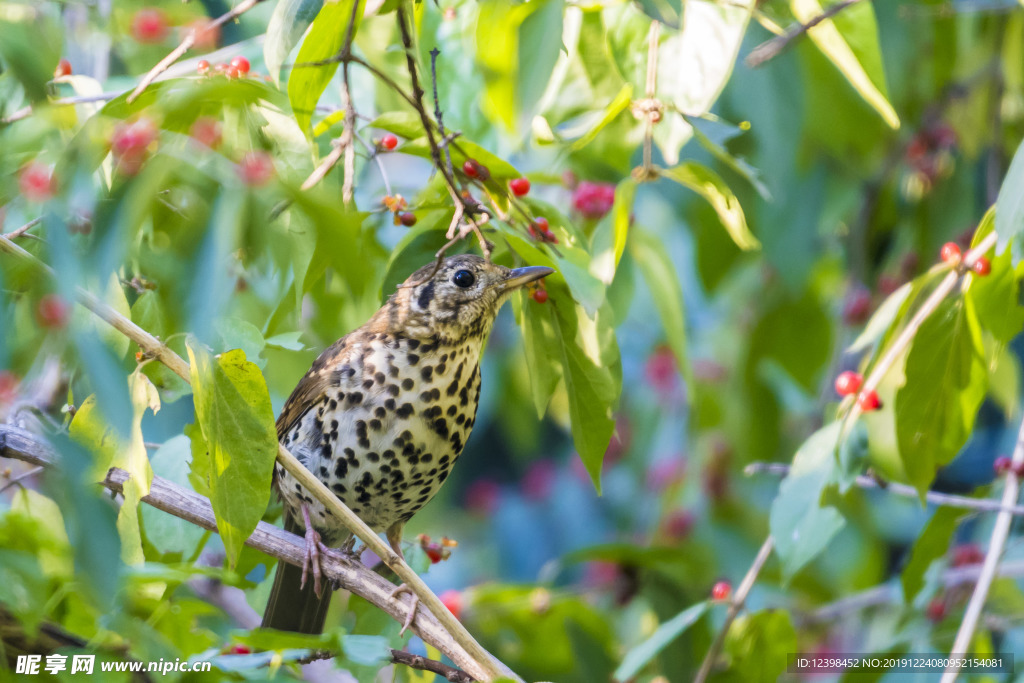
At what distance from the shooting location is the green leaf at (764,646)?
289 centimetres

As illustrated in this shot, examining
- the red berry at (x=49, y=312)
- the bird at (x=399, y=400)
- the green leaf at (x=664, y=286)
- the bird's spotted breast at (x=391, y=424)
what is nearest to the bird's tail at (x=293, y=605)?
the bird at (x=399, y=400)

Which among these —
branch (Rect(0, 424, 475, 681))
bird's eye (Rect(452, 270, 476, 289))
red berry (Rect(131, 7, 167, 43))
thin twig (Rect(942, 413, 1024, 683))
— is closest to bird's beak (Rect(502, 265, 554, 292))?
bird's eye (Rect(452, 270, 476, 289))

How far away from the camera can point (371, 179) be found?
4.02 m

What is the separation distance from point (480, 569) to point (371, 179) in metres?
3.09

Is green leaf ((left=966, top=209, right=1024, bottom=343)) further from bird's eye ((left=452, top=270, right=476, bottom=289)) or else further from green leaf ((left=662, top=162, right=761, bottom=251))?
bird's eye ((left=452, top=270, right=476, bottom=289))

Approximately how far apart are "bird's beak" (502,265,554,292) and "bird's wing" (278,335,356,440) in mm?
511

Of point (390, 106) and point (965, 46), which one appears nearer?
point (390, 106)

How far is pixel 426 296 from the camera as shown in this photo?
8.64 feet

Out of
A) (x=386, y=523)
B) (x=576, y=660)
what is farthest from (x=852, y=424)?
(x=576, y=660)

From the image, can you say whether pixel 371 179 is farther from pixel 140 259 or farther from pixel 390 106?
pixel 140 259

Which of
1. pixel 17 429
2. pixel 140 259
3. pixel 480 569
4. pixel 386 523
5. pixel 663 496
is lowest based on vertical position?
pixel 480 569

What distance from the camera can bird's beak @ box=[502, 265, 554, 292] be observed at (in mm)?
2082

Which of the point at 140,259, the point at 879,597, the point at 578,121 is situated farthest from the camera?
the point at 879,597

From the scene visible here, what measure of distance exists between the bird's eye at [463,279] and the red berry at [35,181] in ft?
3.56
